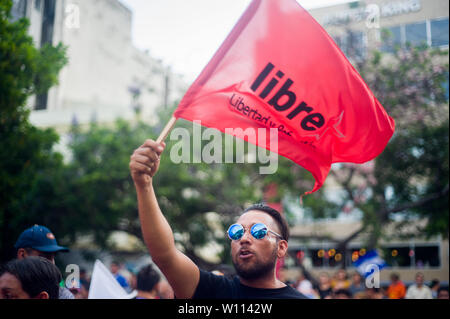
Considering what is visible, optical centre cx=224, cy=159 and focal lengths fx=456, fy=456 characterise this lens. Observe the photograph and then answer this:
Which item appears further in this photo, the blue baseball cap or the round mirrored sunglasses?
the blue baseball cap

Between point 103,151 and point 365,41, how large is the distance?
379 inches

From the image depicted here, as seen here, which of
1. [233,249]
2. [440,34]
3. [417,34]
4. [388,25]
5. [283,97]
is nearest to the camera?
[233,249]

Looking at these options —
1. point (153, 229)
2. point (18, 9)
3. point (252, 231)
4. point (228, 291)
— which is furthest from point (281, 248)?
point (18, 9)

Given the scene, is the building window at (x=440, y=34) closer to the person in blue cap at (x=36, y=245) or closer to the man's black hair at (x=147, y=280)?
the man's black hair at (x=147, y=280)

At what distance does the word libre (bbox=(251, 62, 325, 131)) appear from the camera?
369 cm

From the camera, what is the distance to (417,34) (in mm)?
14031

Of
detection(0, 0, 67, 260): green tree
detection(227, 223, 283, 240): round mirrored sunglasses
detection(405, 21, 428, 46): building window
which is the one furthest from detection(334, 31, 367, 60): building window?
detection(227, 223, 283, 240): round mirrored sunglasses

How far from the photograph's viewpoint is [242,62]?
11.8 ft

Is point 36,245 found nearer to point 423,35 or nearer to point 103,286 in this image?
point 103,286

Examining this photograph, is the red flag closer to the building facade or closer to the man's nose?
the man's nose

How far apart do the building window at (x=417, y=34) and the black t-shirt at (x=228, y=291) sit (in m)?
12.1

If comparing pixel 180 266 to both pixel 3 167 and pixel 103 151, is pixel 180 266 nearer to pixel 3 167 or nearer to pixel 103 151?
Result: pixel 3 167

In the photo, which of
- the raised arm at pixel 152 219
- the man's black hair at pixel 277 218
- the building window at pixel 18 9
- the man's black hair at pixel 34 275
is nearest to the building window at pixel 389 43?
the building window at pixel 18 9

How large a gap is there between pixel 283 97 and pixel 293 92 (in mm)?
107
